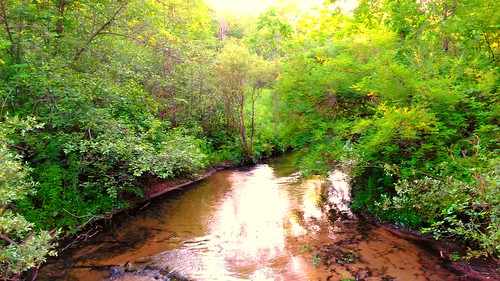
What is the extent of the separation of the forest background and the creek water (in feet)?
2.93

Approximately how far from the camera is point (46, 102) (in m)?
7.88

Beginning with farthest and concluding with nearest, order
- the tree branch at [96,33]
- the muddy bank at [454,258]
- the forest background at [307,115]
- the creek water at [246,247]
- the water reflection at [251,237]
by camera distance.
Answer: the tree branch at [96,33] < the water reflection at [251,237] < the creek water at [246,247] < the forest background at [307,115] < the muddy bank at [454,258]

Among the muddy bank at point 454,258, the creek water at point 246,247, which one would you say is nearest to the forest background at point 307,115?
the muddy bank at point 454,258

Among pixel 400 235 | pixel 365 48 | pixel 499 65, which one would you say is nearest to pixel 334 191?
pixel 400 235

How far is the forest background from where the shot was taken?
624cm

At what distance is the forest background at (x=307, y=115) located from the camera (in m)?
6.24

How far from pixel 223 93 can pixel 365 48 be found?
35.3 ft

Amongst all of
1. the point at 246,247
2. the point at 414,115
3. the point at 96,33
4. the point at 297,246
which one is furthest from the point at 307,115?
the point at 96,33

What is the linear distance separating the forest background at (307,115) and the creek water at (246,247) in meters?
0.89

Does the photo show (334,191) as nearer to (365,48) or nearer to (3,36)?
(365,48)

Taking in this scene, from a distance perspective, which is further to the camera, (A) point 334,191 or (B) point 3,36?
(A) point 334,191

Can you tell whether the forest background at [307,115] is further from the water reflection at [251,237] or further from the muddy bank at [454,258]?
the water reflection at [251,237]

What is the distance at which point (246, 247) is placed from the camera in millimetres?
7820

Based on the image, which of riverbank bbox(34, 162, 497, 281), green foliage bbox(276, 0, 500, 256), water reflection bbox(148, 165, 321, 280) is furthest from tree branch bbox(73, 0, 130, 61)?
water reflection bbox(148, 165, 321, 280)
